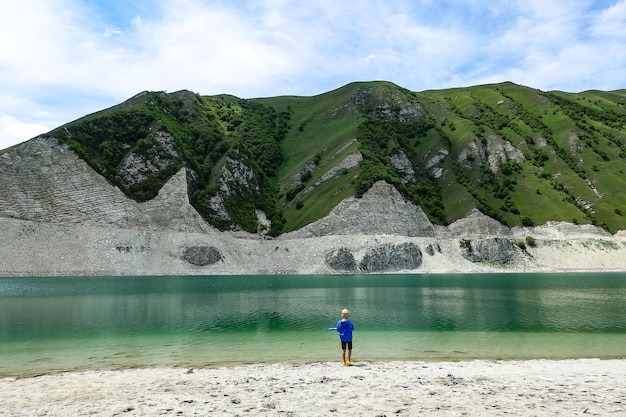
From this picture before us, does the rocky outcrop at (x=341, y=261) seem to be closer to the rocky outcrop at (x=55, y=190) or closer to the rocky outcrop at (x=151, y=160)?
the rocky outcrop at (x=55, y=190)

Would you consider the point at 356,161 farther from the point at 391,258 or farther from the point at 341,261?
the point at 341,261

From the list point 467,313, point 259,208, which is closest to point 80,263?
point 259,208

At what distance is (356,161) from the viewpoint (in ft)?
457

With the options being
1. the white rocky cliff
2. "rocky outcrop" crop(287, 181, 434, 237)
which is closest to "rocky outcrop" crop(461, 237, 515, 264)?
the white rocky cliff

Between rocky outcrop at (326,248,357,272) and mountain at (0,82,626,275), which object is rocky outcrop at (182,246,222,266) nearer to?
mountain at (0,82,626,275)

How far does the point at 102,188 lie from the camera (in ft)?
367

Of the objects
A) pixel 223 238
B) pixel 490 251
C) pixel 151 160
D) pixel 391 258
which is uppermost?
pixel 151 160

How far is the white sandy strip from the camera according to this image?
13688 mm

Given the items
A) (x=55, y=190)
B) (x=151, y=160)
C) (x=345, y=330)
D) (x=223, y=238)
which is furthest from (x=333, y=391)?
(x=151, y=160)

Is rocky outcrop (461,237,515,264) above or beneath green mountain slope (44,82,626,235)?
beneath

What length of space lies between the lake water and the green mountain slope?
72.6 metres

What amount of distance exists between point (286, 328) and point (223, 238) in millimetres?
83102

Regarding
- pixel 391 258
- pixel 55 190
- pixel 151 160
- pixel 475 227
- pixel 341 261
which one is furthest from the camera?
pixel 151 160

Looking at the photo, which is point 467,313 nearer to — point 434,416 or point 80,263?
point 434,416
